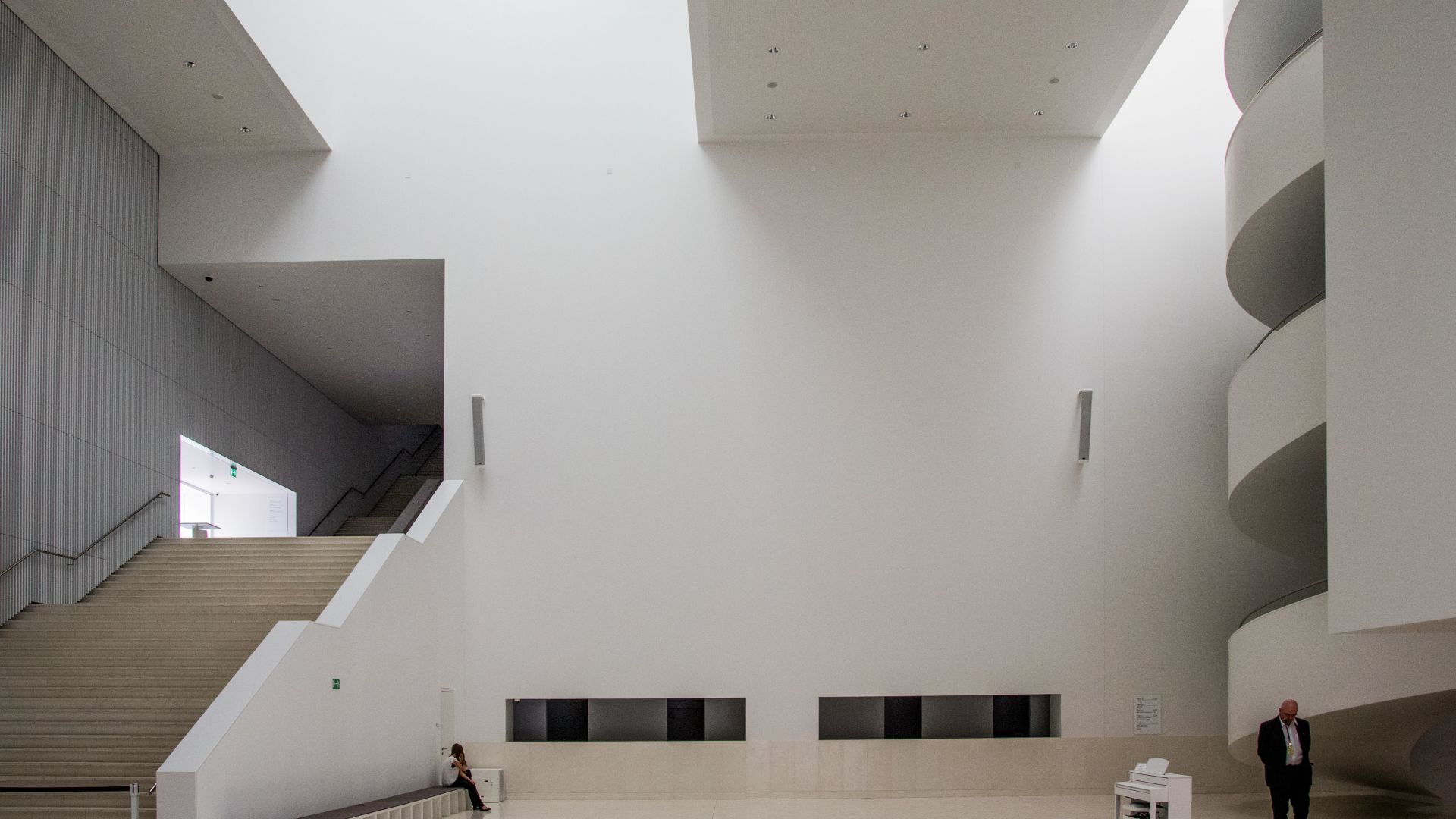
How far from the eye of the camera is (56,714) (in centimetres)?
1091

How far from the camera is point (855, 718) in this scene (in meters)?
15.5

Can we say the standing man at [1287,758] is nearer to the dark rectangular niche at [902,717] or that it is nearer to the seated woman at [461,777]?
the dark rectangular niche at [902,717]

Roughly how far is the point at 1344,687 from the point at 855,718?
589cm

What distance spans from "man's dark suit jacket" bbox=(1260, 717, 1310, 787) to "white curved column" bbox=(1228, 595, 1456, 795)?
154 millimetres

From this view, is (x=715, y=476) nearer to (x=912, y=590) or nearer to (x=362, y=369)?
(x=912, y=590)

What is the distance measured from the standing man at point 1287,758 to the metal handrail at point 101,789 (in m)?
9.84

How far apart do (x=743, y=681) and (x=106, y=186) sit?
9.69m

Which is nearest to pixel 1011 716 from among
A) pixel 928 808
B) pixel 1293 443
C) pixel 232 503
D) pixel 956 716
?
pixel 956 716

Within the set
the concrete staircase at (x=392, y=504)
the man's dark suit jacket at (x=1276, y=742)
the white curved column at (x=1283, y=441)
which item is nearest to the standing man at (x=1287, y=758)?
the man's dark suit jacket at (x=1276, y=742)

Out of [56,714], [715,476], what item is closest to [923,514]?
[715,476]

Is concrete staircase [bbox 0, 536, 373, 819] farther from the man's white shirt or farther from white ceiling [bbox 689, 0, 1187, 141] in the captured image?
the man's white shirt

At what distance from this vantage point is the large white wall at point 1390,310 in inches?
285

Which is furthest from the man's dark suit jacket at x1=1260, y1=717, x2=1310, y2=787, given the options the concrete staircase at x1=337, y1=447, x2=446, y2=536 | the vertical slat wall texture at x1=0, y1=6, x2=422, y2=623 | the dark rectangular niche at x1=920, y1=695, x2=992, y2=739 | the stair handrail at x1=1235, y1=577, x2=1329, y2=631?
the concrete staircase at x1=337, y1=447, x2=446, y2=536

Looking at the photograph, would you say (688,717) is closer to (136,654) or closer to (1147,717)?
(1147,717)
